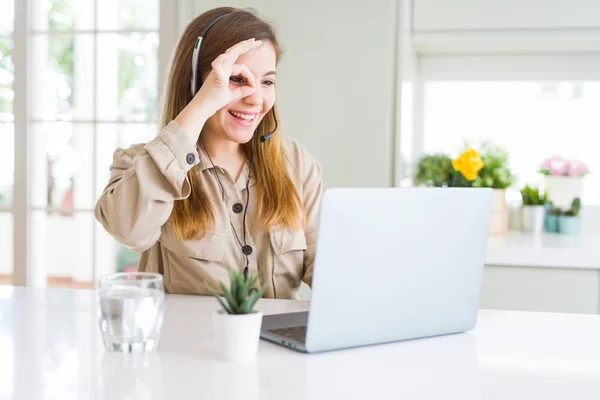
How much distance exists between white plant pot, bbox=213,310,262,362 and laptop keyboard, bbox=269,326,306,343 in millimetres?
102

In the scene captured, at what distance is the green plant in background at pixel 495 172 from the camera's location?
2.88 meters

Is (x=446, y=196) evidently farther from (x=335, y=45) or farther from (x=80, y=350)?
(x=335, y=45)

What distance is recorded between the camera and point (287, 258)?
1673 mm

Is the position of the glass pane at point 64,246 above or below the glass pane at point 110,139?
below

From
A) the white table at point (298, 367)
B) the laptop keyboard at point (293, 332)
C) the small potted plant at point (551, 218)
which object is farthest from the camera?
the small potted plant at point (551, 218)

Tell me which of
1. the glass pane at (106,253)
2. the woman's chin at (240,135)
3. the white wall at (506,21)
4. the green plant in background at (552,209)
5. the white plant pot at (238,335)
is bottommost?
the glass pane at (106,253)

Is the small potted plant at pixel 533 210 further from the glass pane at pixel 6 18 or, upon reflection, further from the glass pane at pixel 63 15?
the glass pane at pixel 6 18

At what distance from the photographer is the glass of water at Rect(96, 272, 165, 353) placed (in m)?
1.00

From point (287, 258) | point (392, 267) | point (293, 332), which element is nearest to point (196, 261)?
point (287, 258)

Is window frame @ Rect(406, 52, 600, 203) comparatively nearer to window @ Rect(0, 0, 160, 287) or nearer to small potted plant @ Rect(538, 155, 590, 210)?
small potted plant @ Rect(538, 155, 590, 210)

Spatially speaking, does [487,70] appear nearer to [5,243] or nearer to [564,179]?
[564,179]

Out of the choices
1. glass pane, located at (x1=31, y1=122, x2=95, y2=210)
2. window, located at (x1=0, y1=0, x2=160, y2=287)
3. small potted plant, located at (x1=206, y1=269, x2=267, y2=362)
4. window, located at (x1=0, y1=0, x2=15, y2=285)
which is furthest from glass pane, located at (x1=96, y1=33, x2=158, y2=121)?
small potted plant, located at (x1=206, y1=269, x2=267, y2=362)

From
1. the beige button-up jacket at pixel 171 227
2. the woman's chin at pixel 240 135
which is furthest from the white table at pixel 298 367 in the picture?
the woman's chin at pixel 240 135

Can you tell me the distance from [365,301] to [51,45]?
237 cm
